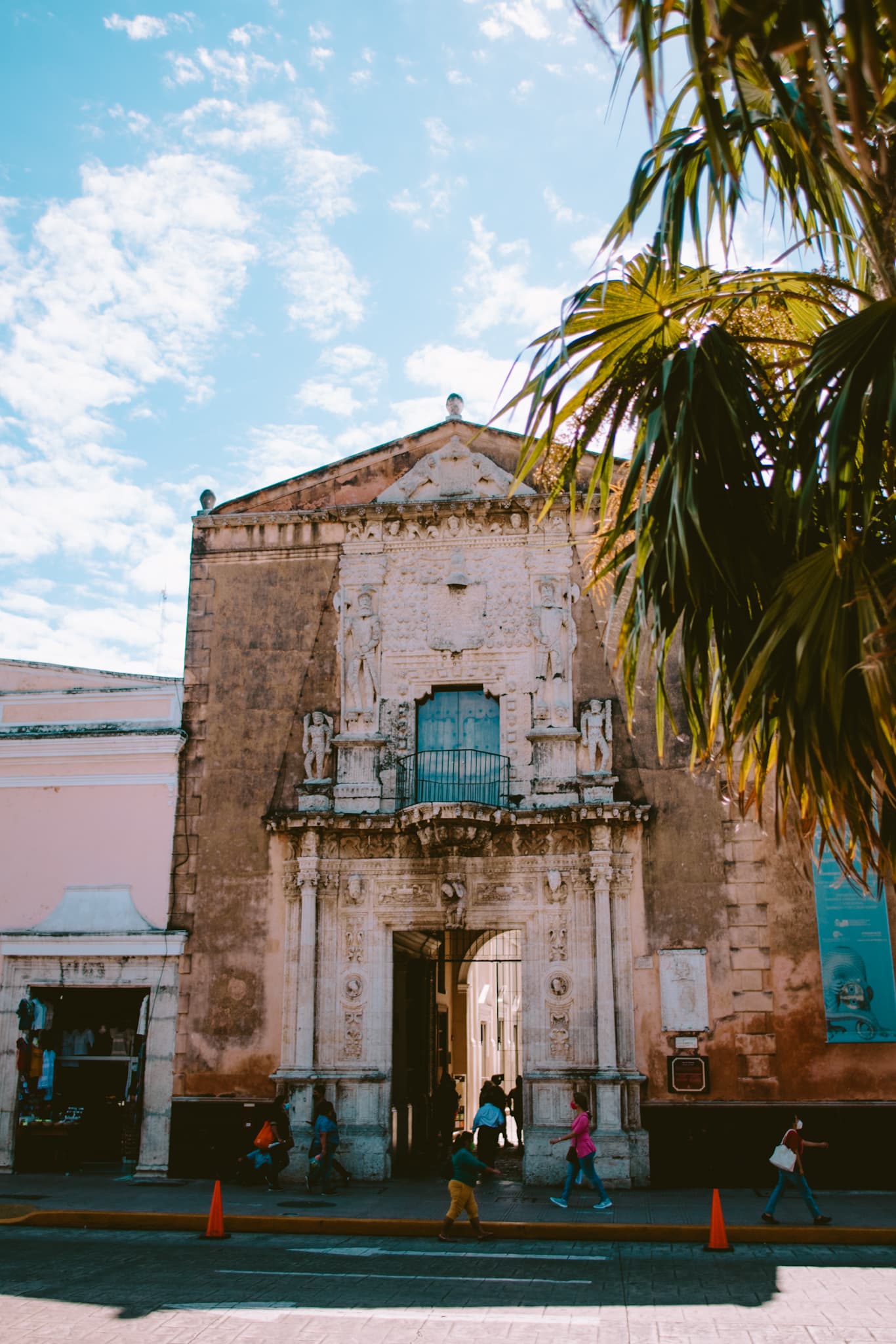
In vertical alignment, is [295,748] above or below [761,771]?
above

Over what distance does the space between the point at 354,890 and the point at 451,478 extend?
6921mm

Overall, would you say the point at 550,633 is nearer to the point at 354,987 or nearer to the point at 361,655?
the point at 361,655

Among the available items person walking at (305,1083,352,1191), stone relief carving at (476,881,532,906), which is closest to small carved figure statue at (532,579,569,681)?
stone relief carving at (476,881,532,906)

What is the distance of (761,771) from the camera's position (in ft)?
22.6

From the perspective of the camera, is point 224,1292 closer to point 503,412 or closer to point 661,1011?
point 503,412

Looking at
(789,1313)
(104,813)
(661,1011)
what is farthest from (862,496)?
(104,813)

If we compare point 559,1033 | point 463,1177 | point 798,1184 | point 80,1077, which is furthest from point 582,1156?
point 80,1077

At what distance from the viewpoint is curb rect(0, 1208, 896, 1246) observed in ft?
43.1

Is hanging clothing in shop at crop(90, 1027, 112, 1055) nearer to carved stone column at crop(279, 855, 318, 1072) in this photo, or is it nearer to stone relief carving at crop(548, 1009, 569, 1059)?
carved stone column at crop(279, 855, 318, 1072)

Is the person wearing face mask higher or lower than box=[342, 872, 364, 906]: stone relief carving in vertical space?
lower

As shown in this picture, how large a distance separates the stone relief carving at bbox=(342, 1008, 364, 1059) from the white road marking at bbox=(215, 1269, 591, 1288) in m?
7.09

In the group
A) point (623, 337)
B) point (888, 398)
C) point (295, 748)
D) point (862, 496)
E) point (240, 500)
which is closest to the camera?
point (888, 398)

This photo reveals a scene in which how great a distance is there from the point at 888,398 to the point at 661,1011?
44.4 feet

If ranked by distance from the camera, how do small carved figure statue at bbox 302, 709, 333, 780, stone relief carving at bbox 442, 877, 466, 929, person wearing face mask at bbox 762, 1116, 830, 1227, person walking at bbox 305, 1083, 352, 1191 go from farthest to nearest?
small carved figure statue at bbox 302, 709, 333, 780 < stone relief carving at bbox 442, 877, 466, 929 < person walking at bbox 305, 1083, 352, 1191 < person wearing face mask at bbox 762, 1116, 830, 1227
